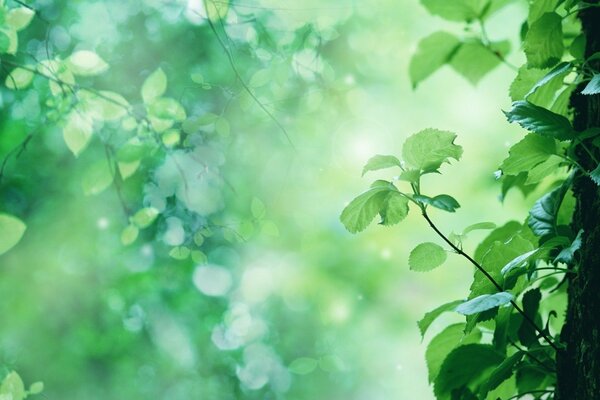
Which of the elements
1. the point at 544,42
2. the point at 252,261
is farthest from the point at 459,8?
the point at 252,261

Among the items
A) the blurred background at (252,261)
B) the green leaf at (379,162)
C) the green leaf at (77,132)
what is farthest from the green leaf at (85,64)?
the blurred background at (252,261)

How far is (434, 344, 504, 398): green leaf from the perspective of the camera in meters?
0.51

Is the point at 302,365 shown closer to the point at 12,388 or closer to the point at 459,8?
the point at 12,388

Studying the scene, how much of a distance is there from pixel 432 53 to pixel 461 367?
0.36 metres

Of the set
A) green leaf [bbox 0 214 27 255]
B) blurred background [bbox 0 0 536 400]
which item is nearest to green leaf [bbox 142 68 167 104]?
green leaf [bbox 0 214 27 255]

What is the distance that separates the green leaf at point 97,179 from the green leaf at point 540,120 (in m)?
0.76

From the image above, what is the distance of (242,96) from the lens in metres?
1.00

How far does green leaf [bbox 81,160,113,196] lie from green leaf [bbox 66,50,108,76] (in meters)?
0.18

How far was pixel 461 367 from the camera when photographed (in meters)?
0.51

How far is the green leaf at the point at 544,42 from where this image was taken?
0.47 metres

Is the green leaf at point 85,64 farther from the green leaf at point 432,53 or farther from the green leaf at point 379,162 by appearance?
the green leaf at point 379,162

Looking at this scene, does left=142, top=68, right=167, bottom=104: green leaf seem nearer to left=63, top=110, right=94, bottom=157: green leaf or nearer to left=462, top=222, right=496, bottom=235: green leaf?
left=63, top=110, right=94, bottom=157: green leaf

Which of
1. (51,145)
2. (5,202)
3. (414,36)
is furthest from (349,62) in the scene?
(5,202)

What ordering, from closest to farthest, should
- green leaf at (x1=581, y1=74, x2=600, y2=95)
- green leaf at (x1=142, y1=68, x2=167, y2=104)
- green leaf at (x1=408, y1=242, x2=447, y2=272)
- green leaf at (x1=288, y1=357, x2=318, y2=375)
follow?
green leaf at (x1=581, y1=74, x2=600, y2=95) → green leaf at (x1=408, y1=242, x2=447, y2=272) → green leaf at (x1=142, y1=68, x2=167, y2=104) → green leaf at (x1=288, y1=357, x2=318, y2=375)
